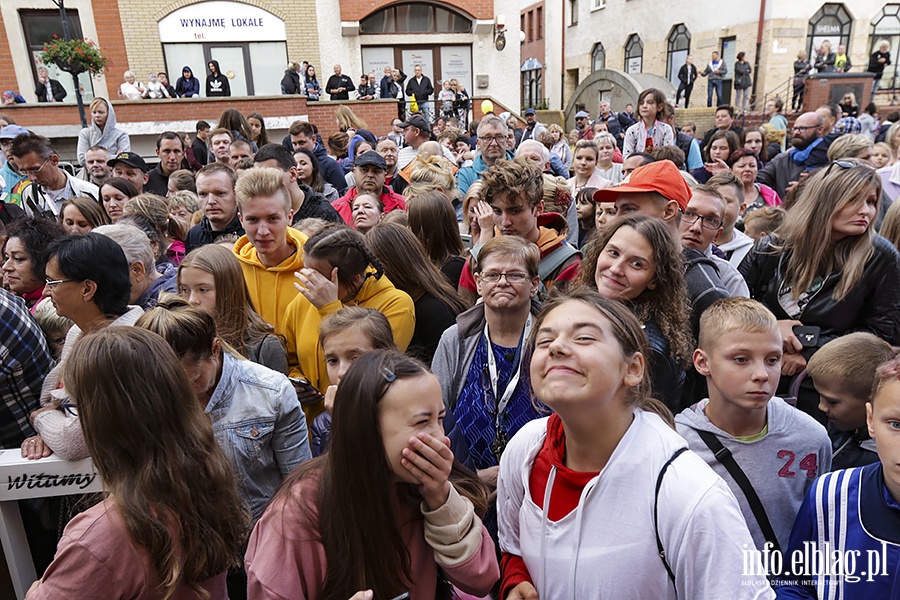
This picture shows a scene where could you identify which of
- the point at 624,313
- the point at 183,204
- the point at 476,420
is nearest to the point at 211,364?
the point at 476,420

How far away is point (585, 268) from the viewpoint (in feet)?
9.36

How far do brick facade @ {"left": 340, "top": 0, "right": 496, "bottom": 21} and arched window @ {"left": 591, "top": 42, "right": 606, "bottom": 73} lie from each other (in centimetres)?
1732

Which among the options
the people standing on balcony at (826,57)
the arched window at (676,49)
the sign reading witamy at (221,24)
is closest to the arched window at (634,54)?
the arched window at (676,49)

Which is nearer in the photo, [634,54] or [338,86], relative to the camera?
[338,86]

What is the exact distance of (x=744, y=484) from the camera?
2043 millimetres

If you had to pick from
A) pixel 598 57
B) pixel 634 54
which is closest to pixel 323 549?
pixel 634 54

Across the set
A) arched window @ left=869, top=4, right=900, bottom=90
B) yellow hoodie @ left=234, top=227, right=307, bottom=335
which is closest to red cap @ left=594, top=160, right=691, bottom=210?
yellow hoodie @ left=234, top=227, right=307, bottom=335

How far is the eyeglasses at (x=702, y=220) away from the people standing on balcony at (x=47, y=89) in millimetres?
18194

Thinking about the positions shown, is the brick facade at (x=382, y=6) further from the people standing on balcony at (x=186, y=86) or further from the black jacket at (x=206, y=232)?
the black jacket at (x=206, y=232)

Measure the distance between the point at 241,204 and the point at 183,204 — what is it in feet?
6.92

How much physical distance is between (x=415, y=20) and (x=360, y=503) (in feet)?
64.9

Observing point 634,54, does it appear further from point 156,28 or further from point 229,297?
point 229,297

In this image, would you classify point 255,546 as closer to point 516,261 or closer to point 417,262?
point 516,261

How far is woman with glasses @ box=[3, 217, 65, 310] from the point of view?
345 centimetres
